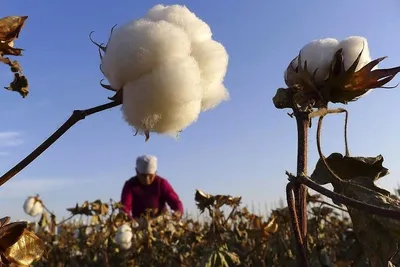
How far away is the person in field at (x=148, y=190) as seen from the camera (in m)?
6.25

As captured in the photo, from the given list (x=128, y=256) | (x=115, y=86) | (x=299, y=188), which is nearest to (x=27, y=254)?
(x=115, y=86)

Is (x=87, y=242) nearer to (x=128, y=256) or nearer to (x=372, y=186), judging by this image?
(x=128, y=256)

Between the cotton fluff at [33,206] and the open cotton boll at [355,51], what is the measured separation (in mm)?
4295

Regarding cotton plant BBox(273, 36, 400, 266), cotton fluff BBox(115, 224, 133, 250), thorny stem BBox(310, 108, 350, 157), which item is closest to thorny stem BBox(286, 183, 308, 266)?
cotton plant BBox(273, 36, 400, 266)

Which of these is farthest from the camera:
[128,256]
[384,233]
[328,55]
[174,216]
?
[174,216]

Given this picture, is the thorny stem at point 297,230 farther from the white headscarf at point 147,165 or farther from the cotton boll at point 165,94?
the white headscarf at point 147,165

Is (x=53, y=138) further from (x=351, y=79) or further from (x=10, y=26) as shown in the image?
(x=351, y=79)

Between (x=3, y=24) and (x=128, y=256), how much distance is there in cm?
351

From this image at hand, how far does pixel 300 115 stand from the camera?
944mm

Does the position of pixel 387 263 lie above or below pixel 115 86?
below

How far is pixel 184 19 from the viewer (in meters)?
0.96

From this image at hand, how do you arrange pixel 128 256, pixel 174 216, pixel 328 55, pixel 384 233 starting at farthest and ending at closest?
1. pixel 174 216
2. pixel 128 256
3. pixel 328 55
4. pixel 384 233

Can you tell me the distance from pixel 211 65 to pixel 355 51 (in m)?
0.25

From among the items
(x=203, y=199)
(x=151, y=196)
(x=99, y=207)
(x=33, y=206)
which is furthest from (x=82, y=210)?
(x=151, y=196)
